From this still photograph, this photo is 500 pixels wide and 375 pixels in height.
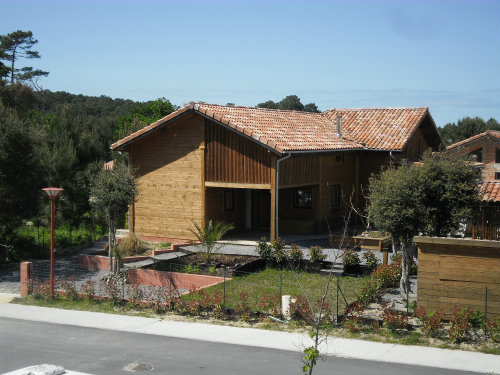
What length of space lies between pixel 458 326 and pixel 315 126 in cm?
1700

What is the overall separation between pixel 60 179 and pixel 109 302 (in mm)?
12028

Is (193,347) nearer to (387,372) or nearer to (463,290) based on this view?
(387,372)

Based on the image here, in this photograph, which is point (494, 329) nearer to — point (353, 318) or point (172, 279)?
point (353, 318)

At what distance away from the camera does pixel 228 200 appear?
2547 centimetres

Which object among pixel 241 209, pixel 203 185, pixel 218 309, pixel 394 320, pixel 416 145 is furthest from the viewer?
pixel 416 145

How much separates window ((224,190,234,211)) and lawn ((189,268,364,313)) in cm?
641

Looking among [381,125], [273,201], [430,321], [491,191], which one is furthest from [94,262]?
[381,125]

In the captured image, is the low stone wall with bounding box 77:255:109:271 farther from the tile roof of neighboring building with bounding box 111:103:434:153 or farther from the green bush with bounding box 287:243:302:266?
the green bush with bounding box 287:243:302:266

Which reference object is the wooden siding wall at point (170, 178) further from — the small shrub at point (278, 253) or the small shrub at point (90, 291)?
the small shrub at point (90, 291)

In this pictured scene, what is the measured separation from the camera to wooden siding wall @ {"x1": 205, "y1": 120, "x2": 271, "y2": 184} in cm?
2222

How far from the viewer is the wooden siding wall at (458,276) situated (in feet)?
44.4

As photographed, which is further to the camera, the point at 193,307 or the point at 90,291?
the point at 90,291

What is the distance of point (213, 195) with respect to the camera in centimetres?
2422

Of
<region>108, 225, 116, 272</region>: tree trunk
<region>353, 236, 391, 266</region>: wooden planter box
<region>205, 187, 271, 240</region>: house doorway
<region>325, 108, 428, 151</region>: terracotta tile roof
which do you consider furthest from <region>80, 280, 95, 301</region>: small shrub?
<region>325, 108, 428, 151</region>: terracotta tile roof
